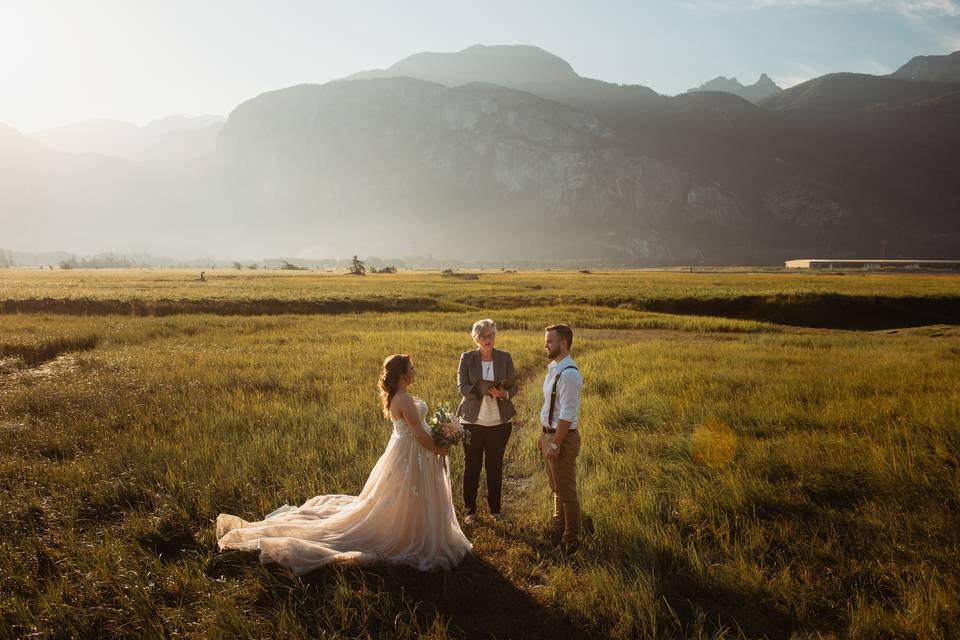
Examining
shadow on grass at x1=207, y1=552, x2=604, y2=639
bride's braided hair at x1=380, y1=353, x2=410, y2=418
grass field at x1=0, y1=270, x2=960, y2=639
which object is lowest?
shadow on grass at x1=207, y1=552, x2=604, y2=639

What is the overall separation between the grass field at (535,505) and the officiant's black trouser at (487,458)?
15.8 inches

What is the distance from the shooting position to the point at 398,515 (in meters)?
5.96

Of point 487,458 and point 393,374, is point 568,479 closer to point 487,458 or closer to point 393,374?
point 487,458

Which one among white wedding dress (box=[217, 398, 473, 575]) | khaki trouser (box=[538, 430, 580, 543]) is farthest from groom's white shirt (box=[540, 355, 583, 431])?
white wedding dress (box=[217, 398, 473, 575])

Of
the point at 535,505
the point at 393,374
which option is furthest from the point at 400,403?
the point at 535,505

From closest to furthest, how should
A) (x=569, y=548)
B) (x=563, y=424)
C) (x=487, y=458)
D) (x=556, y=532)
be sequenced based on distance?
(x=563, y=424) → (x=569, y=548) → (x=556, y=532) → (x=487, y=458)

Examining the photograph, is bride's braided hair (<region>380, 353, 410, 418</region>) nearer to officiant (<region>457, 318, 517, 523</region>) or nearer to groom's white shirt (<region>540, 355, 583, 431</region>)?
officiant (<region>457, 318, 517, 523</region>)

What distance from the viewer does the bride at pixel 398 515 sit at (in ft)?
19.2

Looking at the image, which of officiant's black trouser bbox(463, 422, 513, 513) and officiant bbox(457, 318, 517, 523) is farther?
officiant's black trouser bbox(463, 422, 513, 513)

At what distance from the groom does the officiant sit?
0.75m

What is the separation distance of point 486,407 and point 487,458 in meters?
0.73

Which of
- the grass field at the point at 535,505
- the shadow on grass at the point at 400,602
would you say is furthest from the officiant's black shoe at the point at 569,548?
the shadow on grass at the point at 400,602

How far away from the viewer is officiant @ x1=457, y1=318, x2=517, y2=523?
673 cm

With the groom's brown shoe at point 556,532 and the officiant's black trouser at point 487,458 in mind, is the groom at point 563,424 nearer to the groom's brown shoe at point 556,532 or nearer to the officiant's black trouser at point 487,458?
the groom's brown shoe at point 556,532
